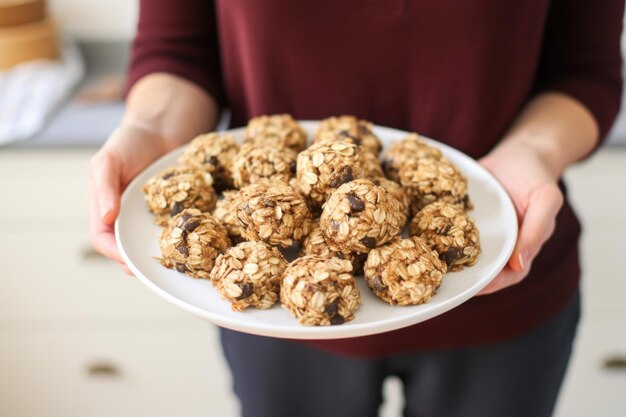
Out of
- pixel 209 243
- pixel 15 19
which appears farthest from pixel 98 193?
pixel 15 19

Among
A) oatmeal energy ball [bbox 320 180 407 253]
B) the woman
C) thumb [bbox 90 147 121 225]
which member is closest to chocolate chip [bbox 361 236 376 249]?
oatmeal energy ball [bbox 320 180 407 253]

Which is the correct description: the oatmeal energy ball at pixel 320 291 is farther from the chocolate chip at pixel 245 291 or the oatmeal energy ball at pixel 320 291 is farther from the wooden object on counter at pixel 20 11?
the wooden object on counter at pixel 20 11

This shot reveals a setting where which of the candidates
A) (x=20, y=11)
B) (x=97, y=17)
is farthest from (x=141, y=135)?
(x=97, y=17)

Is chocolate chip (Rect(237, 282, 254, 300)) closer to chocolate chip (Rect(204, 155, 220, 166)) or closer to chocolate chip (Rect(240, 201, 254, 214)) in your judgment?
chocolate chip (Rect(240, 201, 254, 214))

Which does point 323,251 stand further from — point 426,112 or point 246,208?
point 426,112

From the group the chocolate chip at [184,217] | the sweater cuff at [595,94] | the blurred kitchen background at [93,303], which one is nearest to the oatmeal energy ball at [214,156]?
the chocolate chip at [184,217]

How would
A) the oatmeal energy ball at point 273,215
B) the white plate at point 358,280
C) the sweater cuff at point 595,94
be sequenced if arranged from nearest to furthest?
the white plate at point 358,280 < the oatmeal energy ball at point 273,215 < the sweater cuff at point 595,94
